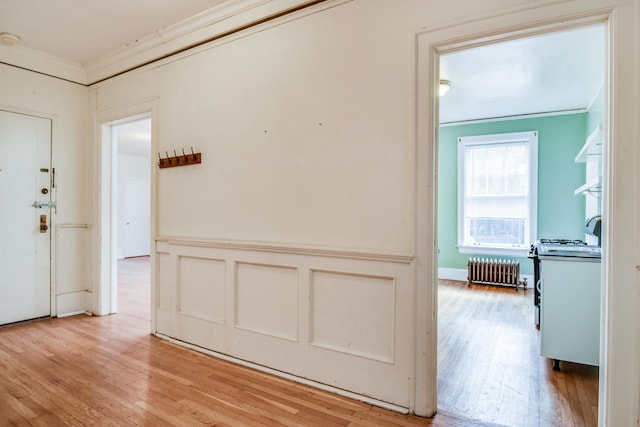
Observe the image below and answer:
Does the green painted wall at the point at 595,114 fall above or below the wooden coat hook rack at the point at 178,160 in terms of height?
above

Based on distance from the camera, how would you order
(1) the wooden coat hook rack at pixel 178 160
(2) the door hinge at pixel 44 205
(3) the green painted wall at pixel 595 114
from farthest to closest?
(3) the green painted wall at pixel 595 114 → (2) the door hinge at pixel 44 205 → (1) the wooden coat hook rack at pixel 178 160

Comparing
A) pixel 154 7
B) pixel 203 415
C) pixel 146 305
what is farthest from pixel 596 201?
pixel 146 305

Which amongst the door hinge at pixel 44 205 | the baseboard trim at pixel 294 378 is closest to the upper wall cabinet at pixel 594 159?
A: the baseboard trim at pixel 294 378

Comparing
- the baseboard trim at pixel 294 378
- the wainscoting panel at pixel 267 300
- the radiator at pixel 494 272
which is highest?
the wainscoting panel at pixel 267 300

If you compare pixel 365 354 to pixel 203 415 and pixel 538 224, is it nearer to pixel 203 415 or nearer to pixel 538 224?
pixel 203 415

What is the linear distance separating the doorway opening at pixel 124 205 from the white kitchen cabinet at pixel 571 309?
3.94 metres

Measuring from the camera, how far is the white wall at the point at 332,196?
175 centimetres

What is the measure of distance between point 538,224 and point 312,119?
483cm

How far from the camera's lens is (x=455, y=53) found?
2.82 meters

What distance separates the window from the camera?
5.78 metres

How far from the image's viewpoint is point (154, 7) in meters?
2.84

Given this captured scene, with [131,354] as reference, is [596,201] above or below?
above

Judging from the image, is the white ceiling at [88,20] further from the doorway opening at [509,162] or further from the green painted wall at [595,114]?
the green painted wall at [595,114]

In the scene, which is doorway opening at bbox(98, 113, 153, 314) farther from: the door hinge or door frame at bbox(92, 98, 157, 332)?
the door hinge
